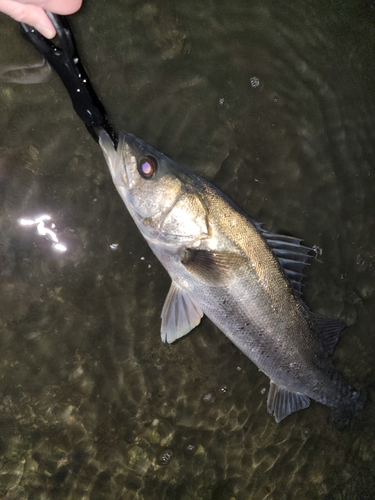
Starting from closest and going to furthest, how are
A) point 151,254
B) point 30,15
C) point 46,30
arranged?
point 30,15, point 46,30, point 151,254

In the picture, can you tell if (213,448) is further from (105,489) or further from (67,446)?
(67,446)

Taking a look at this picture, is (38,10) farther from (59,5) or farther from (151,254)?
(151,254)

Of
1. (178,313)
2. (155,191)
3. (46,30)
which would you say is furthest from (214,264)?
(46,30)

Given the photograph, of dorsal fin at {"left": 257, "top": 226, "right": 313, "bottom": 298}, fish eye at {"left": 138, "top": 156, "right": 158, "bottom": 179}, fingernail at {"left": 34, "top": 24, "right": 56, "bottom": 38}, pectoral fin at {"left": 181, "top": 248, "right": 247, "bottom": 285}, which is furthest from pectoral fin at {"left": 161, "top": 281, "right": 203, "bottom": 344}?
fingernail at {"left": 34, "top": 24, "right": 56, "bottom": 38}

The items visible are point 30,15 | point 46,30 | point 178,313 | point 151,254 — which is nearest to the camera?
point 30,15

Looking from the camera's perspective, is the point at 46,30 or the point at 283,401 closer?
the point at 46,30

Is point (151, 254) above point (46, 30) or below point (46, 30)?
below

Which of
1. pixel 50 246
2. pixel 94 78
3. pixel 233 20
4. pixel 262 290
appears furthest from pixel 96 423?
pixel 233 20
